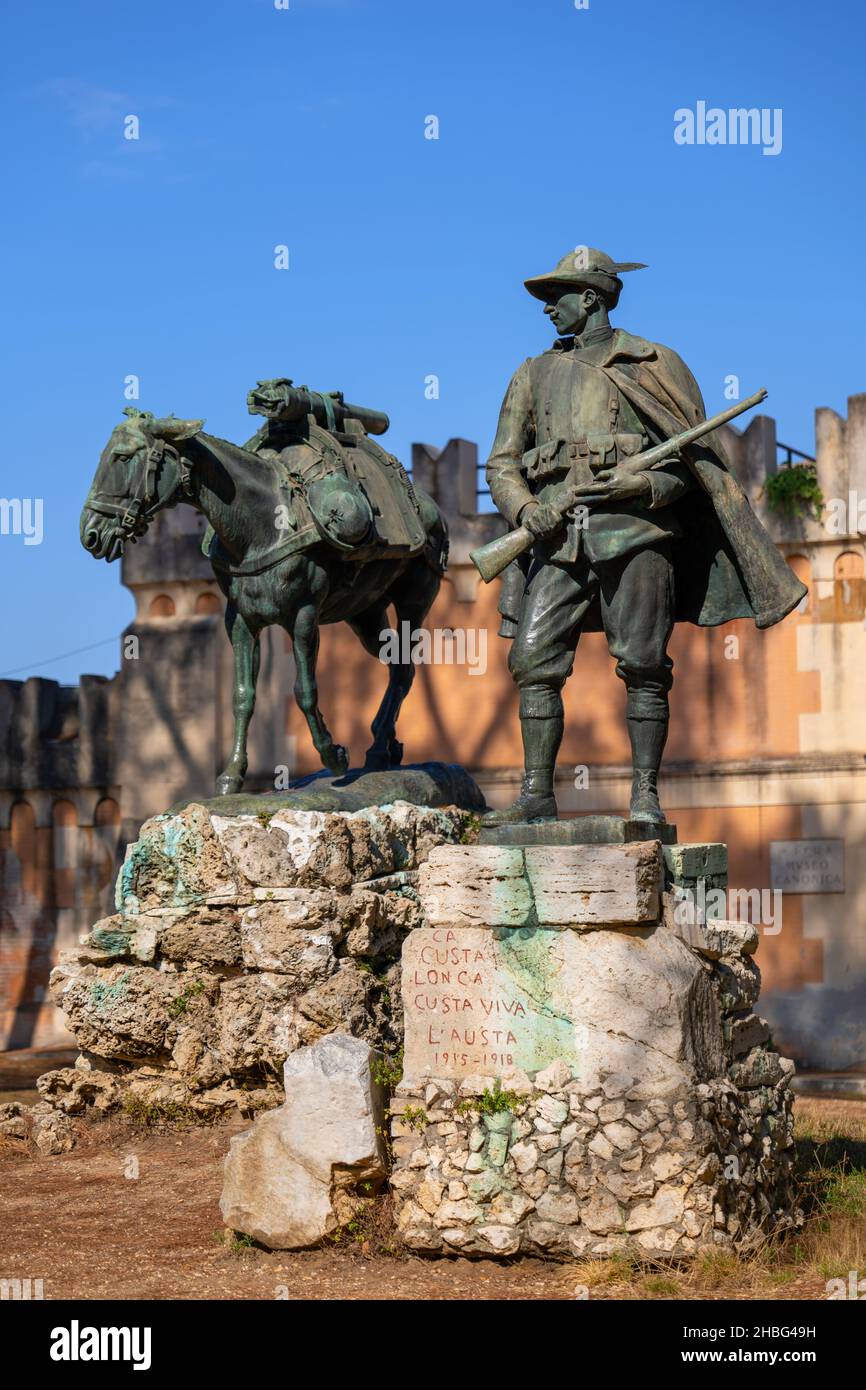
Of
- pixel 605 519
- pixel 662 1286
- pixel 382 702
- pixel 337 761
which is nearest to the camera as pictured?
pixel 662 1286

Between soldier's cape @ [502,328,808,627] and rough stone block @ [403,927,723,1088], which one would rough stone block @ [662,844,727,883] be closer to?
rough stone block @ [403,927,723,1088]

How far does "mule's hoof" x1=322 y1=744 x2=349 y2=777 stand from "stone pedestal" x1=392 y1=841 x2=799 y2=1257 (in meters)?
3.24

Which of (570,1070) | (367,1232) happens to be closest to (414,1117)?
(367,1232)

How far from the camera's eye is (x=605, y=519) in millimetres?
6789

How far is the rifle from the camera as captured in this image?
6.64 meters

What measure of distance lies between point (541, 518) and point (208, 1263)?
3.02 m

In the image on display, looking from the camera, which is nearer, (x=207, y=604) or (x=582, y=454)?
(x=582, y=454)

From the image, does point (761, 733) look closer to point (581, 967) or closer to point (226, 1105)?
point (226, 1105)

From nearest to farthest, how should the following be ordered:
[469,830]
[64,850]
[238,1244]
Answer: [238,1244], [469,830], [64,850]

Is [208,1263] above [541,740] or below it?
below

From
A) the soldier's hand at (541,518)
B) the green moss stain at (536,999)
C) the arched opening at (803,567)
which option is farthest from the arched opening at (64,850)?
the green moss stain at (536,999)

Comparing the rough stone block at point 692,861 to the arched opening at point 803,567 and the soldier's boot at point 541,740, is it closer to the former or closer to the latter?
the soldier's boot at point 541,740

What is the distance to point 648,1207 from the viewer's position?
5918 millimetres

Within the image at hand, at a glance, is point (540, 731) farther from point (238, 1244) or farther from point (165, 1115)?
point (165, 1115)
